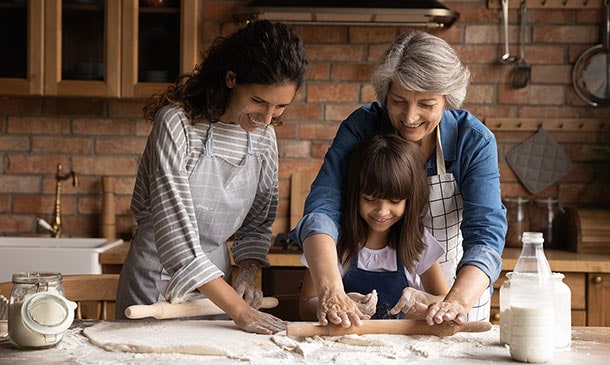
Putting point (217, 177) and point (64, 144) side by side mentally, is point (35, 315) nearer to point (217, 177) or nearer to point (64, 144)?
point (217, 177)

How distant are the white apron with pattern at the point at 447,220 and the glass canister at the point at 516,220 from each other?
1.32 m

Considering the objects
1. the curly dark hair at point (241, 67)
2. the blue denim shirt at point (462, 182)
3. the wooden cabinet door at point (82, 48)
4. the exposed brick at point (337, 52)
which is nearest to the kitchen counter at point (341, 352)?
the blue denim shirt at point (462, 182)

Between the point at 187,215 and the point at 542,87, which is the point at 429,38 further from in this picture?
the point at 542,87

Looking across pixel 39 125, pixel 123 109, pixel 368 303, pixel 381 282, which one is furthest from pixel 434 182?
pixel 39 125

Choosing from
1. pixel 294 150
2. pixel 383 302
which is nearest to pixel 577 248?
pixel 294 150

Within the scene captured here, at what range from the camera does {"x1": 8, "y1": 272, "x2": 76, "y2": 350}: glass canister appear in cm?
156

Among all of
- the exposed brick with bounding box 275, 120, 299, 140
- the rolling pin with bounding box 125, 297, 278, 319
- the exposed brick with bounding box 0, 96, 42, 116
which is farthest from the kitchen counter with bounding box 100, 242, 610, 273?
the rolling pin with bounding box 125, 297, 278, 319

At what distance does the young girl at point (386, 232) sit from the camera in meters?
1.95

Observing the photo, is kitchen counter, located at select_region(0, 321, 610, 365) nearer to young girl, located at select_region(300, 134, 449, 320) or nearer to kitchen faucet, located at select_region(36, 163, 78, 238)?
young girl, located at select_region(300, 134, 449, 320)

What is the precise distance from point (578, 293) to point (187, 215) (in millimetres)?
1760

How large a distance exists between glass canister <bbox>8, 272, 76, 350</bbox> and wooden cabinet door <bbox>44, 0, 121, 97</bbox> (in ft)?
5.95

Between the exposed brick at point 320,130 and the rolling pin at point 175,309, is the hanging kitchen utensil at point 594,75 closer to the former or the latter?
the exposed brick at point 320,130

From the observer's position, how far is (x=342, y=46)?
11.6ft

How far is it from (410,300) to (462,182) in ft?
1.12
